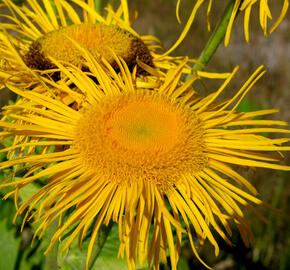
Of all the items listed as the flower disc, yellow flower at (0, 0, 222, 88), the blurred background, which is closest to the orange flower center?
yellow flower at (0, 0, 222, 88)

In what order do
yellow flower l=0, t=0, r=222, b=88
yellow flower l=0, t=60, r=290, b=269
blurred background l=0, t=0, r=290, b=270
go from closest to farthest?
yellow flower l=0, t=60, r=290, b=269
yellow flower l=0, t=0, r=222, b=88
blurred background l=0, t=0, r=290, b=270

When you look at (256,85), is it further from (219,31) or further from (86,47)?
(86,47)

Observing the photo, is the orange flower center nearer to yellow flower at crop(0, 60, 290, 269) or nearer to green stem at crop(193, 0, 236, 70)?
yellow flower at crop(0, 60, 290, 269)

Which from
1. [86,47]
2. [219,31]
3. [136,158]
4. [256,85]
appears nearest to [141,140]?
[136,158]

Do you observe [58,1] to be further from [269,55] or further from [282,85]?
[269,55]

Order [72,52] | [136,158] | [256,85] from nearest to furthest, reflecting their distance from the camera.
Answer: [136,158] < [72,52] < [256,85]

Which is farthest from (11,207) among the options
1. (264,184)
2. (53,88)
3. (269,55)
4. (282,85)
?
(269,55)
